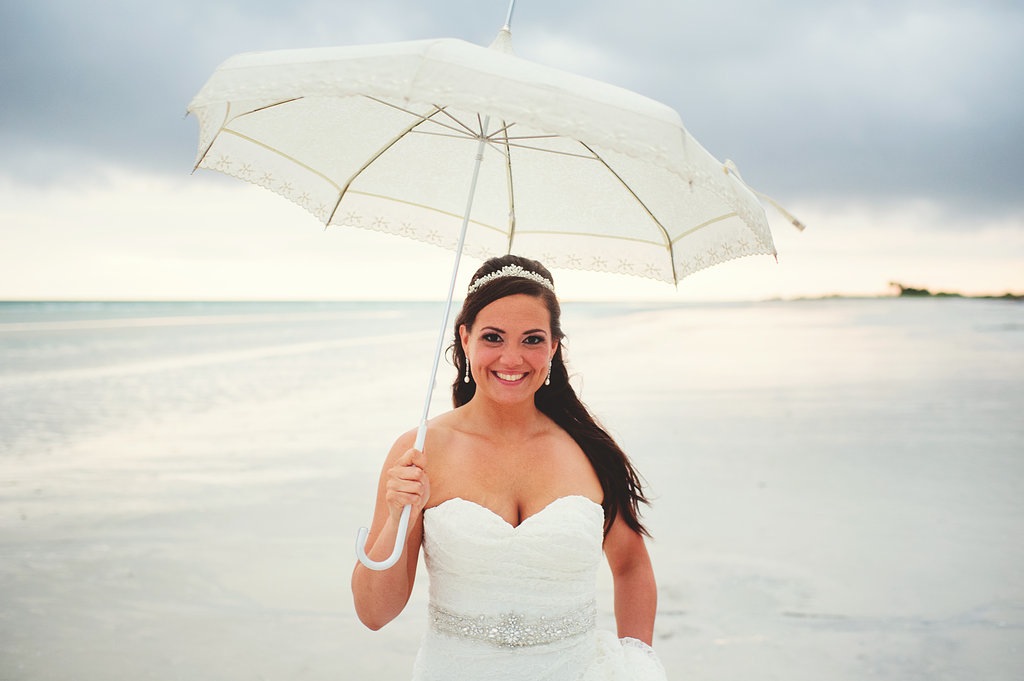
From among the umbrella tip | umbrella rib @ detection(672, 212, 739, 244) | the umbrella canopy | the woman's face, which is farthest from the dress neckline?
the umbrella tip

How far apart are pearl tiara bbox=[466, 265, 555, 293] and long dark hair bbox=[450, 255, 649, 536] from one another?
0.01 m

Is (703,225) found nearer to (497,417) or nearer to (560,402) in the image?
(560,402)

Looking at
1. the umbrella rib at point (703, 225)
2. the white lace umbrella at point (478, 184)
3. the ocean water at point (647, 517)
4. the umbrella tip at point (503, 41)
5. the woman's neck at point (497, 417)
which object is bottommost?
the ocean water at point (647, 517)

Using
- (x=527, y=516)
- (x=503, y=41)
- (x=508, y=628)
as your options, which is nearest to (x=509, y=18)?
(x=503, y=41)

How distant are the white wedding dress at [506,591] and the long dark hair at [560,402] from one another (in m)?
0.33

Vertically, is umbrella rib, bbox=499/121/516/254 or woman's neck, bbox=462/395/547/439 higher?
umbrella rib, bbox=499/121/516/254

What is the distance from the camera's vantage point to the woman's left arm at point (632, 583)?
2.97m

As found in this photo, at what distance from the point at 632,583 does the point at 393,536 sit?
3.43 ft

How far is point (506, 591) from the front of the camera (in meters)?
2.54

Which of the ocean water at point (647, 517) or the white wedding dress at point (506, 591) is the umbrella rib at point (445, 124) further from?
the ocean water at point (647, 517)

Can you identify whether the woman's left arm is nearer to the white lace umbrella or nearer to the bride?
the bride

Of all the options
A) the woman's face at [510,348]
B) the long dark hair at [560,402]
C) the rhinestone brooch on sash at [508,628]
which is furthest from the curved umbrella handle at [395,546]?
the long dark hair at [560,402]

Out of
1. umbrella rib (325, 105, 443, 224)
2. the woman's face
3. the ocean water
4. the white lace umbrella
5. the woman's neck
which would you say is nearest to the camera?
the woman's face

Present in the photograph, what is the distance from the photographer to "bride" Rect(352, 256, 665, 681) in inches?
99.4
